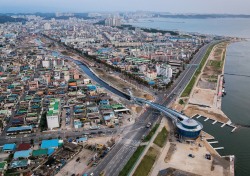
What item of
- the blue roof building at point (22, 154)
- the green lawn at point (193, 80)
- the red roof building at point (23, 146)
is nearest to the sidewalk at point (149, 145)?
the blue roof building at point (22, 154)

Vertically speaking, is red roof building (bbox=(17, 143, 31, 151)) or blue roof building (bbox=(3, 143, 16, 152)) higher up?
red roof building (bbox=(17, 143, 31, 151))

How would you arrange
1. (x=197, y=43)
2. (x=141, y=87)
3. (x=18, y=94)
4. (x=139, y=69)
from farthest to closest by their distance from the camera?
(x=197, y=43), (x=139, y=69), (x=141, y=87), (x=18, y=94)

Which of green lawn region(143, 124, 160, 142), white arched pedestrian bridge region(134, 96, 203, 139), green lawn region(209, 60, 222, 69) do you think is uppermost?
green lawn region(209, 60, 222, 69)

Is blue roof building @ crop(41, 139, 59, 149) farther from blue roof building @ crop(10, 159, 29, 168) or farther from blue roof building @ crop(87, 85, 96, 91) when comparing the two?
blue roof building @ crop(87, 85, 96, 91)

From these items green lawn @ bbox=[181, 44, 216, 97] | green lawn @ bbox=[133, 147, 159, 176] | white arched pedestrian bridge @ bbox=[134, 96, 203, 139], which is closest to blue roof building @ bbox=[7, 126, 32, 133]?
green lawn @ bbox=[133, 147, 159, 176]

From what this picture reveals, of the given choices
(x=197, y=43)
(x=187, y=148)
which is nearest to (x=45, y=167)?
(x=187, y=148)

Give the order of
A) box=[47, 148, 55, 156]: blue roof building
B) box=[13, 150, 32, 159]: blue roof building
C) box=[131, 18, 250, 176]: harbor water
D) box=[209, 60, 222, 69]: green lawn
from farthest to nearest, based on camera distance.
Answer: box=[209, 60, 222, 69]: green lawn, box=[131, 18, 250, 176]: harbor water, box=[47, 148, 55, 156]: blue roof building, box=[13, 150, 32, 159]: blue roof building

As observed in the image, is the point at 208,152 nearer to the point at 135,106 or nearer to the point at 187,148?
the point at 187,148

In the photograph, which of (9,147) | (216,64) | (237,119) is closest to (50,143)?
(9,147)
